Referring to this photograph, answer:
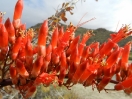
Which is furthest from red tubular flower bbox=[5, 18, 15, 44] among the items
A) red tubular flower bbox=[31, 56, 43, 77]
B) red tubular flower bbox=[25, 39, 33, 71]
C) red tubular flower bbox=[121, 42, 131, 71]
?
red tubular flower bbox=[121, 42, 131, 71]

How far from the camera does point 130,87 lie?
1809 mm

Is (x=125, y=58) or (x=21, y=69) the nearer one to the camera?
(x=21, y=69)

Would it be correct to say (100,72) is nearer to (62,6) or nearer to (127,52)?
(127,52)

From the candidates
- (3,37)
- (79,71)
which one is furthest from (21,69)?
(79,71)

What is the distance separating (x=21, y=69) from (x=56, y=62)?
29 centimetres

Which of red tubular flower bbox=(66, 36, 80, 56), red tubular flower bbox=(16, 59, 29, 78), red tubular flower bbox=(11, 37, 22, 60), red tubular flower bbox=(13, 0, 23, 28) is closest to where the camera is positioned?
red tubular flower bbox=(16, 59, 29, 78)

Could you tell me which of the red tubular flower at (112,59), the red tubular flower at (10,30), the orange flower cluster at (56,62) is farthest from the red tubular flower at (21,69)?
the red tubular flower at (112,59)

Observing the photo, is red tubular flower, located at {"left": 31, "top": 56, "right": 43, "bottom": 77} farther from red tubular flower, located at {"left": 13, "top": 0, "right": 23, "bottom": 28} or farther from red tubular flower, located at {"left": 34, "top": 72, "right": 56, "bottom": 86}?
red tubular flower, located at {"left": 13, "top": 0, "right": 23, "bottom": 28}

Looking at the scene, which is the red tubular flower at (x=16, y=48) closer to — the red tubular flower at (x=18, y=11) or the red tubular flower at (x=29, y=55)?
the red tubular flower at (x=29, y=55)

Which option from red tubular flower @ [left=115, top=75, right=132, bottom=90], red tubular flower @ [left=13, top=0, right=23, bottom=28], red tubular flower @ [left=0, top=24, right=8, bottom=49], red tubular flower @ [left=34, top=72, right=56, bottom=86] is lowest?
red tubular flower @ [left=115, top=75, right=132, bottom=90]

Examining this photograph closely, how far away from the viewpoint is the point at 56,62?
185 cm

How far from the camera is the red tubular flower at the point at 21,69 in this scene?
1.68 m

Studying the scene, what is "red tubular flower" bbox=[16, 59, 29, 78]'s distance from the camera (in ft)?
5.50

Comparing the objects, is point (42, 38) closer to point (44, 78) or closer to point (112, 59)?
point (44, 78)
